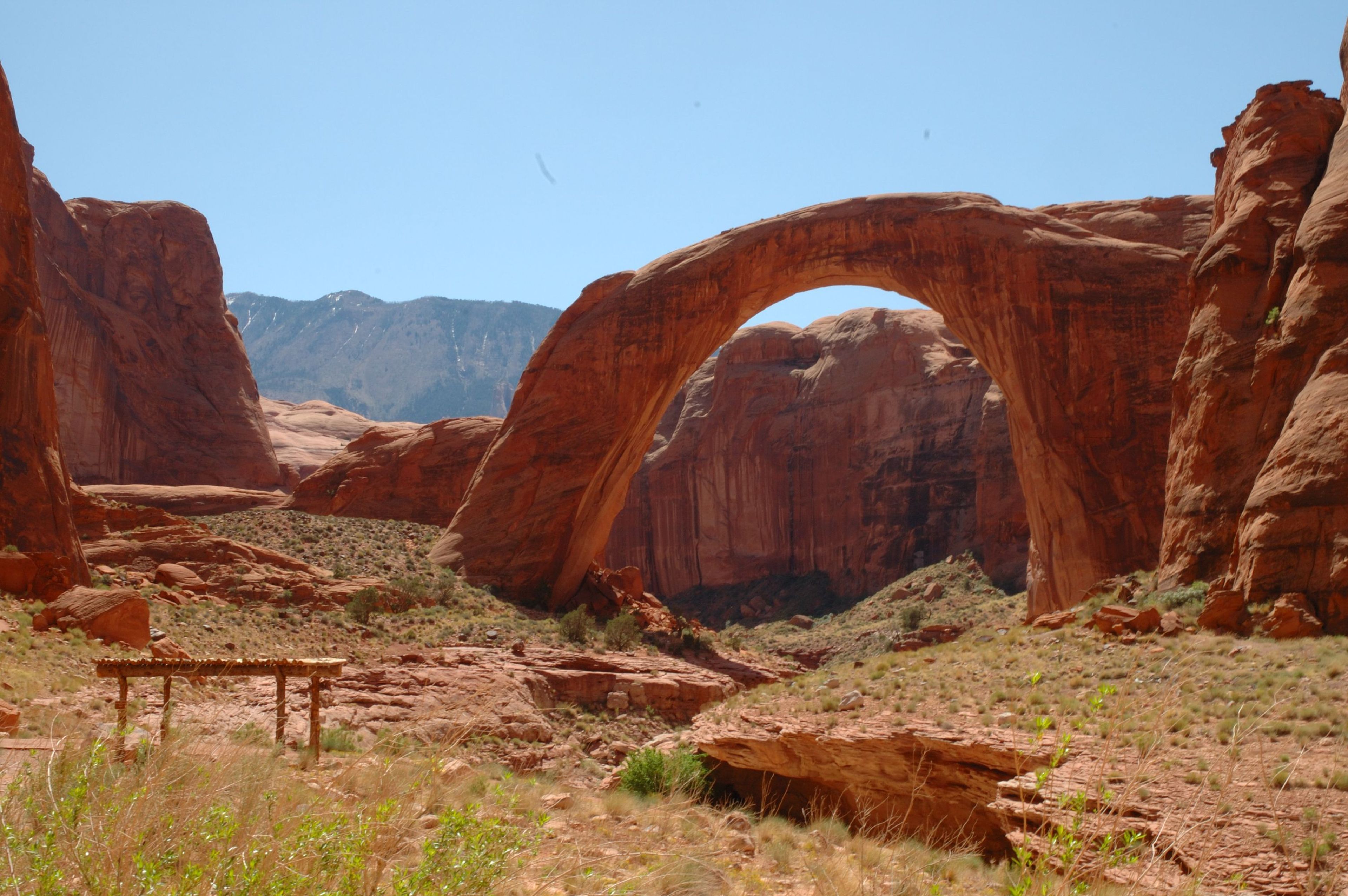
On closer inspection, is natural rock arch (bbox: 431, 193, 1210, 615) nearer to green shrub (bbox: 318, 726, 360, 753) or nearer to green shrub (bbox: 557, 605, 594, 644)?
green shrub (bbox: 557, 605, 594, 644)

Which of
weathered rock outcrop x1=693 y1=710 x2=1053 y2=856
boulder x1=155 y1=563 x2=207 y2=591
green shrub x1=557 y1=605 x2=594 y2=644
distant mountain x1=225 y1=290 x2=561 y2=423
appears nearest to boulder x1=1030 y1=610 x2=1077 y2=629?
weathered rock outcrop x1=693 y1=710 x2=1053 y2=856

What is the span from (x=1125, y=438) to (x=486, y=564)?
1426 cm

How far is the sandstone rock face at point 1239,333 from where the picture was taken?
13117 mm

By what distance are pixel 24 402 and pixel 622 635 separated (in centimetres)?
1169

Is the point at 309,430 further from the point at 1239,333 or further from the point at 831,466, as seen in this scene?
the point at 1239,333

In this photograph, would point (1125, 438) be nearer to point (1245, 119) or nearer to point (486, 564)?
point (1245, 119)

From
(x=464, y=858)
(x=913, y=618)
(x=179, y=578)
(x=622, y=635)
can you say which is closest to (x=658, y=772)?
(x=464, y=858)

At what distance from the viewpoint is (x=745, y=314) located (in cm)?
2470

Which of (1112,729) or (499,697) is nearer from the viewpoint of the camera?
(1112,729)

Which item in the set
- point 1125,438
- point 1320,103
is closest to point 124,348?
point 1125,438

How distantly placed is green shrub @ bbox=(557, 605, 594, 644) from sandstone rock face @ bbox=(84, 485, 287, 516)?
1394cm

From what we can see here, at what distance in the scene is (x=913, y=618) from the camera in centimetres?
2719

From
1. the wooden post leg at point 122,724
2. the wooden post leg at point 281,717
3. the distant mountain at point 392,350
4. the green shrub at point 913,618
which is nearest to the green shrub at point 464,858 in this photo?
the wooden post leg at point 122,724

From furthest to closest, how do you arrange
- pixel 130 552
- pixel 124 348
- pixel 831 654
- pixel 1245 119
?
pixel 124 348 < pixel 831 654 < pixel 130 552 < pixel 1245 119
